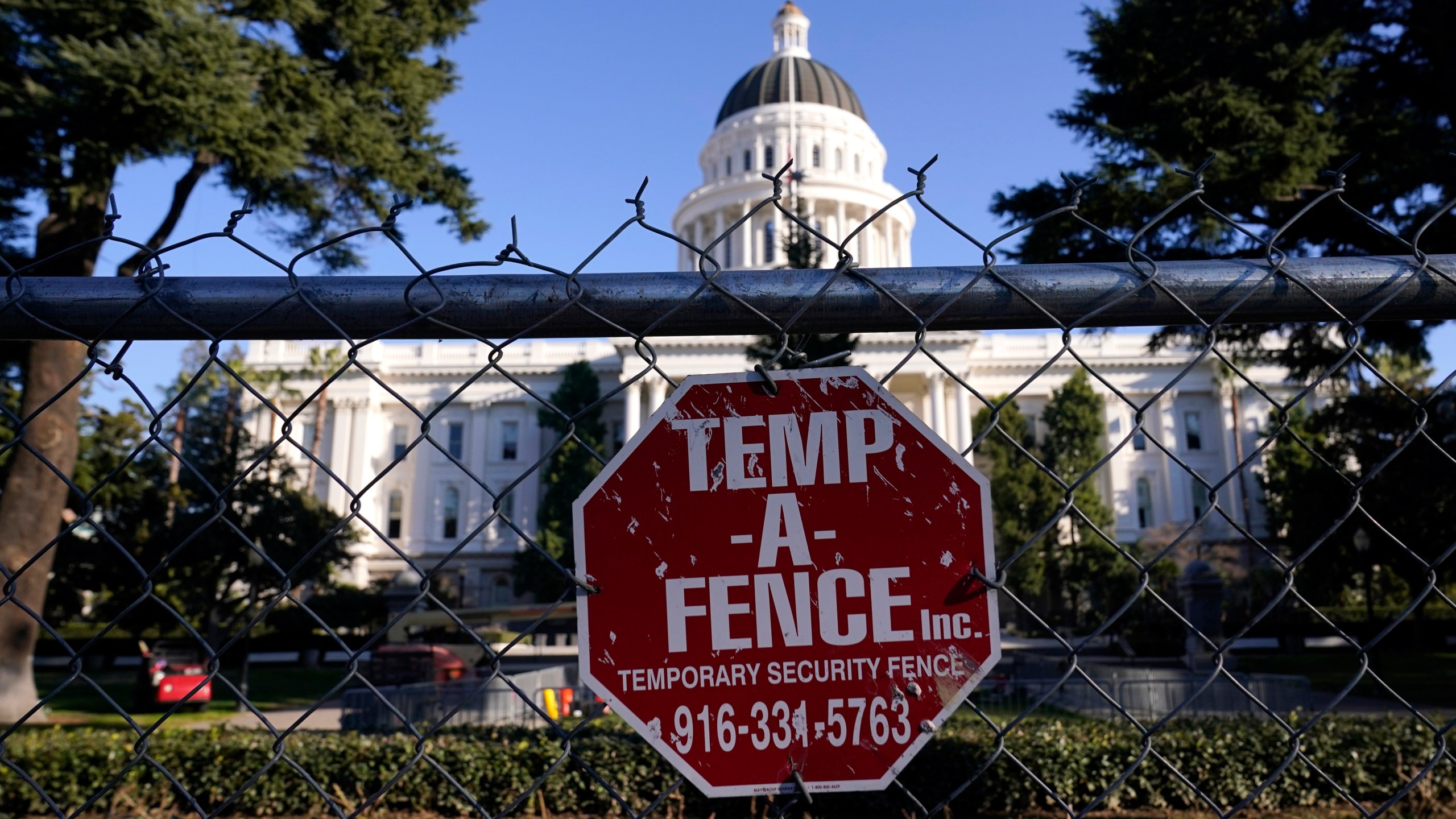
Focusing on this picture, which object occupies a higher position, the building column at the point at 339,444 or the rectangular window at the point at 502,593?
the building column at the point at 339,444

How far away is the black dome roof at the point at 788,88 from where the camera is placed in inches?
2443

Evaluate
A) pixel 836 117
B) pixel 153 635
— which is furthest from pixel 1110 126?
pixel 836 117

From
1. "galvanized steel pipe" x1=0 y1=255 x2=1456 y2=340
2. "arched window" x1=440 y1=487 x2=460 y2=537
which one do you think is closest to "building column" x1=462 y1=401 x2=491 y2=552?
"arched window" x1=440 y1=487 x2=460 y2=537

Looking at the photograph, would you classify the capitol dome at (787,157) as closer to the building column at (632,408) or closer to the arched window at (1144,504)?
the building column at (632,408)

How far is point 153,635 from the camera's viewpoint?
34.4m

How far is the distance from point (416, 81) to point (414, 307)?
14.7 metres

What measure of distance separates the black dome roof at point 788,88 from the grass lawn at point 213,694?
147 ft

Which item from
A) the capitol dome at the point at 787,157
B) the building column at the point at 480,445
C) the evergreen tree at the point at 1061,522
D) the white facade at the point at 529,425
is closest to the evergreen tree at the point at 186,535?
the white facade at the point at 529,425

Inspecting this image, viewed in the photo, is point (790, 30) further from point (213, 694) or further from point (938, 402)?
point (213, 694)

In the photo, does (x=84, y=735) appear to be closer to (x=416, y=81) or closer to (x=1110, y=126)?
(x=416, y=81)

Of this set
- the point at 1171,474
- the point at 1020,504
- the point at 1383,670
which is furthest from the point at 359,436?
the point at 1383,670

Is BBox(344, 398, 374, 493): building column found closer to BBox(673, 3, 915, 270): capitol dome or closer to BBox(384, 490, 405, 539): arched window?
BBox(384, 490, 405, 539): arched window

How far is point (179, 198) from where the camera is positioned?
14742mm

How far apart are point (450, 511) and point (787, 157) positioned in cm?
2715
